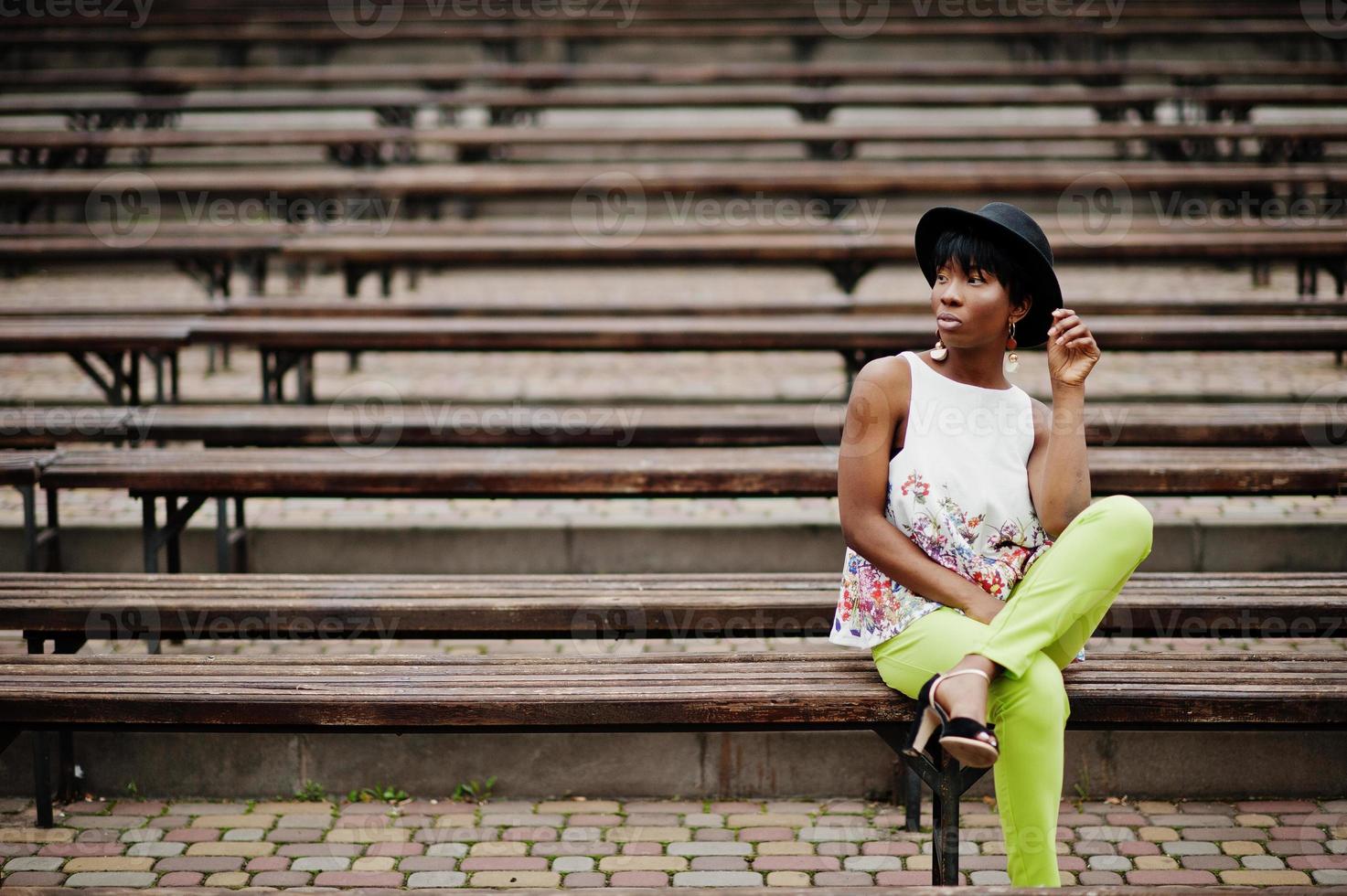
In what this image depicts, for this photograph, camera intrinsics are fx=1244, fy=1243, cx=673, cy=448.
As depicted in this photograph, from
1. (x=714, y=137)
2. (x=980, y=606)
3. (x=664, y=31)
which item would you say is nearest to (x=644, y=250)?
(x=714, y=137)

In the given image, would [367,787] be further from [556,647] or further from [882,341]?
[882,341]

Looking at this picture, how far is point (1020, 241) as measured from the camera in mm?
2666

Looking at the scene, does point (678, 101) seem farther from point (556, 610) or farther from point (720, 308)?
point (556, 610)

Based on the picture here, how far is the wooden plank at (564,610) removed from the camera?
325cm

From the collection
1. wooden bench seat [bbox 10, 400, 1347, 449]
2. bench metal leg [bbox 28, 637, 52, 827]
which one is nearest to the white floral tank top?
wooden bench seat [bbox 10, 400, 1347, 449]

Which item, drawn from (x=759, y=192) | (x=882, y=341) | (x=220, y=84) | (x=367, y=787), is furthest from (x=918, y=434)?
(x=220, y=84)

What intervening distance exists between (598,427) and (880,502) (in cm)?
201

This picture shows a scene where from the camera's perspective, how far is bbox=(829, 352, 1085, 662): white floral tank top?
276 centimetres

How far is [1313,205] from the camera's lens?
32.1 feet

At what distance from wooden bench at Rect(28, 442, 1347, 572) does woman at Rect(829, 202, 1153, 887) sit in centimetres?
120

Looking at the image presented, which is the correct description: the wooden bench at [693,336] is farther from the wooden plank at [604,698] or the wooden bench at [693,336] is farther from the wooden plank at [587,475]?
the wooden plank at [604,698]

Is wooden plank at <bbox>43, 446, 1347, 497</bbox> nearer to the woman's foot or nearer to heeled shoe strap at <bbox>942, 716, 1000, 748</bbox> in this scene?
the woman's foot

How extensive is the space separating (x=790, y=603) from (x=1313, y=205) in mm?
8380

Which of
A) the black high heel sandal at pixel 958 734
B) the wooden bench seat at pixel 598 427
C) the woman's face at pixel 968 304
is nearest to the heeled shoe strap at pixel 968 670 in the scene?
the black high heel sandal at pixel 958 734
